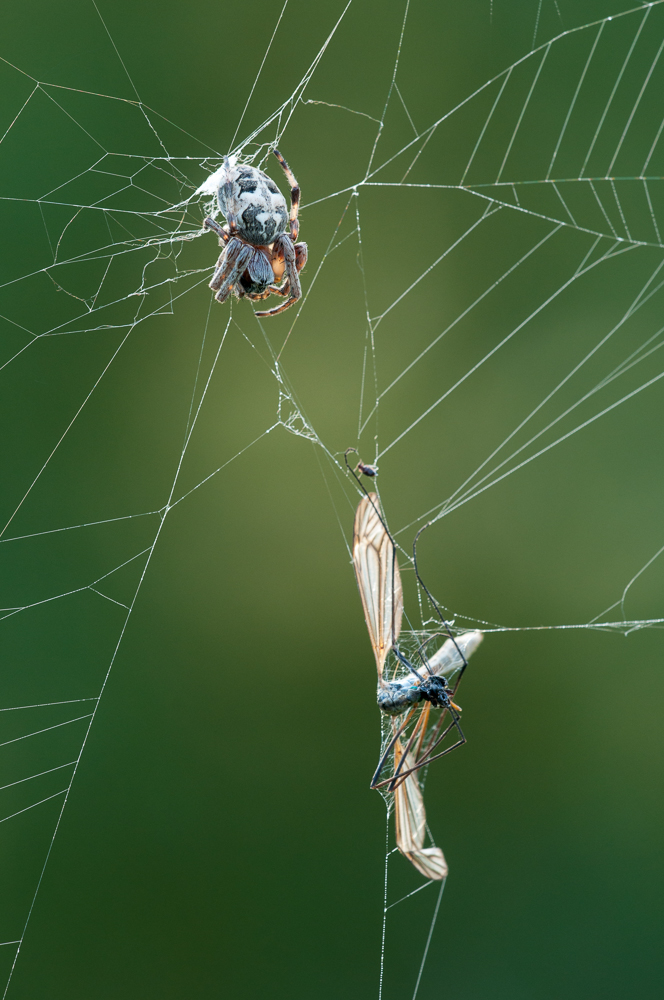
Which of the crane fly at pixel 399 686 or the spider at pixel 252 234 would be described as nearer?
the spider at pixel 252 234

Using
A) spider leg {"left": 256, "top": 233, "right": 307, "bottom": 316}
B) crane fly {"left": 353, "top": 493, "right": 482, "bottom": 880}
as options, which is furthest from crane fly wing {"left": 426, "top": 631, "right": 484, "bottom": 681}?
spider leg {"left": 256, "top": 233, "right": 307, "bottom": 316}

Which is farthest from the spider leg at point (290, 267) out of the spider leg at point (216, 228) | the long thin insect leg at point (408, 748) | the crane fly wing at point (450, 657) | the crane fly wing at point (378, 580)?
the long thin insect leg at point (408, 748)

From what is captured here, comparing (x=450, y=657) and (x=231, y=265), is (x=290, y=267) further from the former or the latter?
(x=450, y=657)

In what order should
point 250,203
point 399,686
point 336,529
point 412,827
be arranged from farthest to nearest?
point 336,529 → point 399,686 → point 412,827 → point 250,203

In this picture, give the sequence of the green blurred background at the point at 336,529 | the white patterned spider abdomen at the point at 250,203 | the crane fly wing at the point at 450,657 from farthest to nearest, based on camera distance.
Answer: the green blurred background at the point at 336,529, the crane fly wing at the point at 450,657, the white patterned spider abdomen at the point at 250,203

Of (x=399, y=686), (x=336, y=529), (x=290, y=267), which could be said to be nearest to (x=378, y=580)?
(x=399, y=686)

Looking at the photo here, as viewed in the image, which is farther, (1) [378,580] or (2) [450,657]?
(2) [450,657]

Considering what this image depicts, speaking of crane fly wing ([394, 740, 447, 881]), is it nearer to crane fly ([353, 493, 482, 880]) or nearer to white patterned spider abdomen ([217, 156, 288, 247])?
crane fly ([353, 493, 482, 880])

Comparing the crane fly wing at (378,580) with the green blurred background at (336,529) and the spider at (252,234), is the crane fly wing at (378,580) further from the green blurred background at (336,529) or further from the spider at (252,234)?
the green blurred background at (336,529)

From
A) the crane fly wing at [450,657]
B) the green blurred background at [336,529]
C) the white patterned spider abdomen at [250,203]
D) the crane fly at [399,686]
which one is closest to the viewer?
the white patterned spider abdomen at [250,203]
